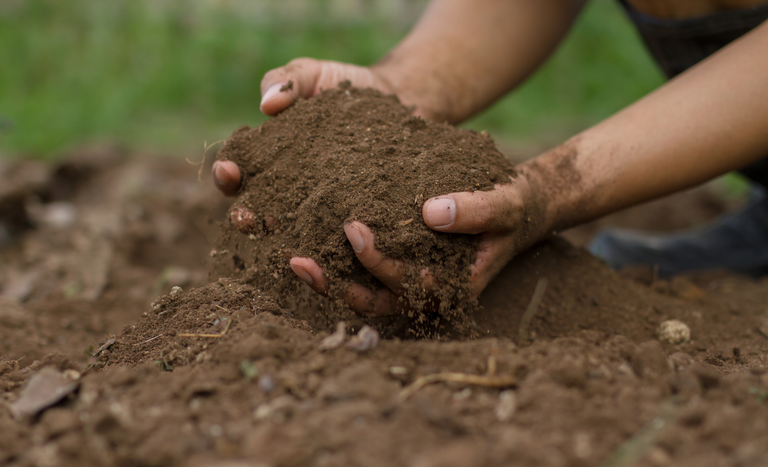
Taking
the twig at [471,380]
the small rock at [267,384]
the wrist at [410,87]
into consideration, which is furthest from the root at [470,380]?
the wrist at [410,87]

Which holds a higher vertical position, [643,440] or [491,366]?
[491,366]

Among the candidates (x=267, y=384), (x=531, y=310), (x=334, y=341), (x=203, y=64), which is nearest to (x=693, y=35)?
(x=531, y=310)

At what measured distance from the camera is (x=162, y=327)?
1.47 metres

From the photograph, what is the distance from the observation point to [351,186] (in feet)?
5.05

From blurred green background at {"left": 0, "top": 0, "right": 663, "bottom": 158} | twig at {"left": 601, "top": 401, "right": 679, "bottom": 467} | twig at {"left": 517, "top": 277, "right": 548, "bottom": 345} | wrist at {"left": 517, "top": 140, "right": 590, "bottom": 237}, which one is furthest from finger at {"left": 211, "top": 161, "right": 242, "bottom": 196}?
blurred green background at {"left": 0, "top": 0, "right": 663, "bottom": 158}

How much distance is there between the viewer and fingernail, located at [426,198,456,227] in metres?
1.41

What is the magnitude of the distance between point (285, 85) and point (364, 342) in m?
1.01

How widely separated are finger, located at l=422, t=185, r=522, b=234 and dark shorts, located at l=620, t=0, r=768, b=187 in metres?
1.43

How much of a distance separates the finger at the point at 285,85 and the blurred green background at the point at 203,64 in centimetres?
278

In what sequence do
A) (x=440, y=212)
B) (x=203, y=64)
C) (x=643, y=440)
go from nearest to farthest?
(x=643, y=440) < (x=440, y=212) < (x=203, y=64)

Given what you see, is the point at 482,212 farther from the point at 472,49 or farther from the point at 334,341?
the point at 472,49

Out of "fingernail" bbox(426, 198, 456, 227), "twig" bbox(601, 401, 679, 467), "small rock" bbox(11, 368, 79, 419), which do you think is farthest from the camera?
"fingernail" bbox(426, 198, 456, 227)

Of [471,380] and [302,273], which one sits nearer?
[471,380]

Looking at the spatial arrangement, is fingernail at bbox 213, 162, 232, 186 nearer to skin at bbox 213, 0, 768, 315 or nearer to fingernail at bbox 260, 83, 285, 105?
skin at bbox 213, 0, 768, 315
